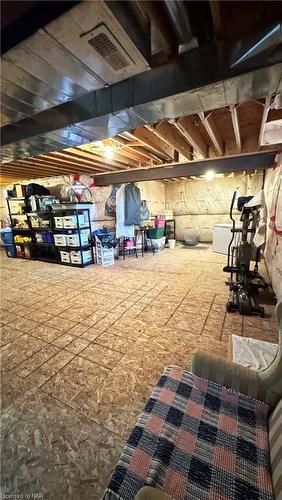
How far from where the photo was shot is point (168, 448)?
2.99ft

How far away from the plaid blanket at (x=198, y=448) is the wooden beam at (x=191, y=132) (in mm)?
2498

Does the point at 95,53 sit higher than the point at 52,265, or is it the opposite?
the point at 95,53

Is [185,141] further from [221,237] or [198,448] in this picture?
[198,448]

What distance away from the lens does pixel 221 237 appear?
635cm

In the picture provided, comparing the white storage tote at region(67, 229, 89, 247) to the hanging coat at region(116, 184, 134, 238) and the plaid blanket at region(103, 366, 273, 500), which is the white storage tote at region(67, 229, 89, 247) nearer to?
the hanging coat at region(116, 184, 134, 238)

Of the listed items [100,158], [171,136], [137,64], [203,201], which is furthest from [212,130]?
[203,201]

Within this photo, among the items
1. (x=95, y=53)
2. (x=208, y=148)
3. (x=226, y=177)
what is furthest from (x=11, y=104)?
(x=226, y=177)

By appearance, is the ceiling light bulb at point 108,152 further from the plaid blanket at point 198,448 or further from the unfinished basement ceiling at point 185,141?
the plaid blanket at point 198,448

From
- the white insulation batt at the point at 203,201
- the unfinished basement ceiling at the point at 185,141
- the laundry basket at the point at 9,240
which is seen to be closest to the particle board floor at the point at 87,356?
the unfinished basement ceiling at the point at 185,141

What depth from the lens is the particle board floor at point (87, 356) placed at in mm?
1228

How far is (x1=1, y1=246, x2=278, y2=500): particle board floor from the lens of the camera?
4.03ft

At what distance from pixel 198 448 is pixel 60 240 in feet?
17.1

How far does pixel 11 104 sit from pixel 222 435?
7.91ft

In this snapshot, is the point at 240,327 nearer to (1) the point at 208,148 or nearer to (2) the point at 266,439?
(2) the point at 266,439
